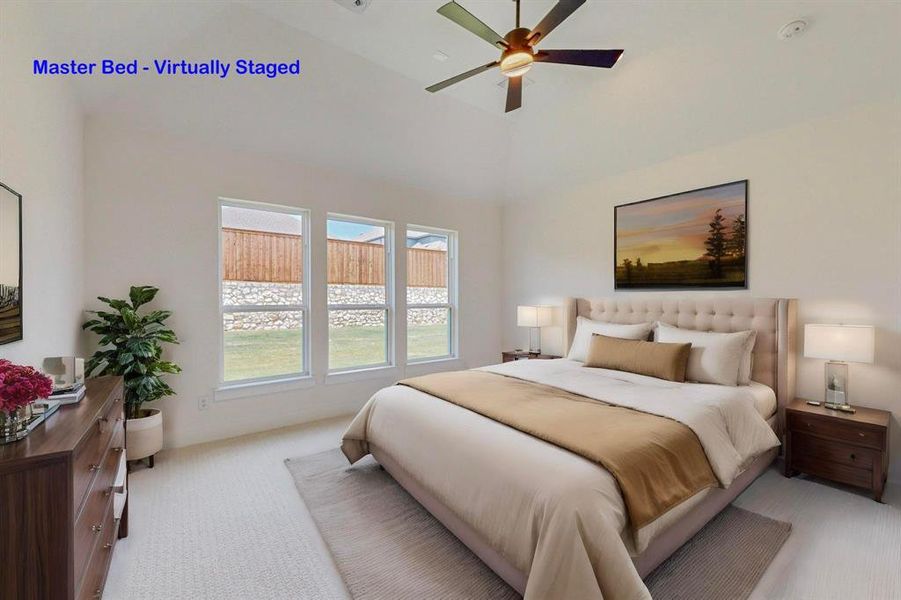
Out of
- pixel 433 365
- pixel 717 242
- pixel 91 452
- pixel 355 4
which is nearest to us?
pixel 91 452

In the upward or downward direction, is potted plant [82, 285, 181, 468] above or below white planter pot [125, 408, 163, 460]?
above

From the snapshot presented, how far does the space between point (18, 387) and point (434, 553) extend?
1851mm

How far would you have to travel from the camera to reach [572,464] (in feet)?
5.38

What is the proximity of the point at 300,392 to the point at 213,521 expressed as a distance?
1802 mm

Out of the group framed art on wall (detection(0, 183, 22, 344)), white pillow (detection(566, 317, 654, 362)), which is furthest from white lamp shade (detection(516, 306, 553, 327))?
framed art on wall (detection(0, 183, 22, 344))

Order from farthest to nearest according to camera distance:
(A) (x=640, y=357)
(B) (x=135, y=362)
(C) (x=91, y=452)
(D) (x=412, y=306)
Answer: (D) (x=412, y=306)
(A) (x=640, y=357)
(B) (x=135, y=362)
(C) (x=91, y=452)

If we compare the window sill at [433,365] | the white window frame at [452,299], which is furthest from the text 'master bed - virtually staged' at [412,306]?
the white window frame at [452,299]

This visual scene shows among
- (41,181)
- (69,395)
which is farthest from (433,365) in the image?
(41,181)

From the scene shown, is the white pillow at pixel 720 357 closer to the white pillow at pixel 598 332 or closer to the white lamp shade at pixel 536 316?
the white pillow at pixel 598 332

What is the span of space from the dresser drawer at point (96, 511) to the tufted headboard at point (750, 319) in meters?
4.19

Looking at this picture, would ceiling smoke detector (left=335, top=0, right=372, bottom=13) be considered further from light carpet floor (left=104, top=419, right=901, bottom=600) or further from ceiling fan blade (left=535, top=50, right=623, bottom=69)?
light carpet floor (left=104, top=419, right=901, bottom=600)

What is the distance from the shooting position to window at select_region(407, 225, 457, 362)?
5062 millimetres

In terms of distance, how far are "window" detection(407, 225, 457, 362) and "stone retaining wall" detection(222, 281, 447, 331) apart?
5 cm

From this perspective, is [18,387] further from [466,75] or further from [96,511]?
[466,75]
